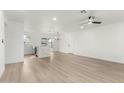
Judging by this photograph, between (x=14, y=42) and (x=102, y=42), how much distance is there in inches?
226

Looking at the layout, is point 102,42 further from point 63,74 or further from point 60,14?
point 63,74

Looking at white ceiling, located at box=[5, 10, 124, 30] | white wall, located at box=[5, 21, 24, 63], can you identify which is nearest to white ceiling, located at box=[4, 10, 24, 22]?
white ceiling, located at box=[5, 10, 124, 30]

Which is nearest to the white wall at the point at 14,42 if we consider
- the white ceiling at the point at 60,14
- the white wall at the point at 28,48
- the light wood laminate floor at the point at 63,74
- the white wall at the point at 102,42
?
the white ceiling at the point at 60,14

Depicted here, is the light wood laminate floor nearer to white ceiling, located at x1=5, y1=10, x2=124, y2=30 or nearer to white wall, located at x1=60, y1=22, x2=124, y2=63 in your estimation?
white wall, located at x1=60, y1=22, x2=124, y2=63

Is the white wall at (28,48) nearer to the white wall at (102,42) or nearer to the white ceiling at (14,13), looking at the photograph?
the white wall at (102,42)

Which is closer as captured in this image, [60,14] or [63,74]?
[63,74]

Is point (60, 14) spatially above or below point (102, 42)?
above

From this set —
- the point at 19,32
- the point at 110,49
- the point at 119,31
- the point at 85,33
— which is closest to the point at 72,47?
the point at 85,33

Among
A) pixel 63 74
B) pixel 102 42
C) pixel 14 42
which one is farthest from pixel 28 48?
pixel 63 74

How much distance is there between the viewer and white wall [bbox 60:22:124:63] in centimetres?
588

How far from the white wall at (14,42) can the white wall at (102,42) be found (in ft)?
17.3

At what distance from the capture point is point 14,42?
5.62m

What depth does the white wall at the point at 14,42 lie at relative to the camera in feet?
17.8
